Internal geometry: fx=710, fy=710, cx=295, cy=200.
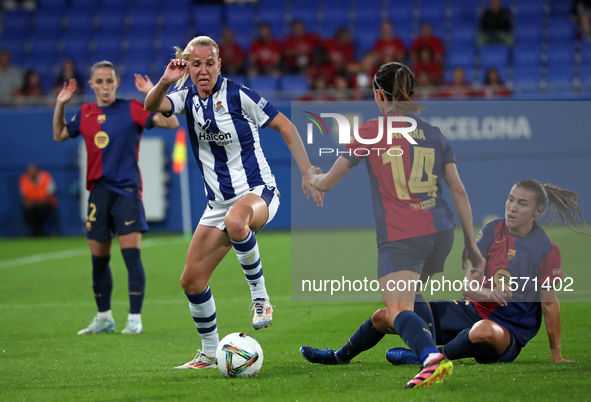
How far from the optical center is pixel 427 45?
15.3 meters

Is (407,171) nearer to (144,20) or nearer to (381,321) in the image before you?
(381,321)

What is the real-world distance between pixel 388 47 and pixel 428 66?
3.44ft

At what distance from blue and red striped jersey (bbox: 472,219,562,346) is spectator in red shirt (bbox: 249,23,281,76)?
11.7 m

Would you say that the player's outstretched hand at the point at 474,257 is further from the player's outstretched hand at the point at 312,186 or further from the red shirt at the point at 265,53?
the red shirt at the point at 265,53

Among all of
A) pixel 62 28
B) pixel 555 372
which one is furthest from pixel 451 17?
pixel 555 372

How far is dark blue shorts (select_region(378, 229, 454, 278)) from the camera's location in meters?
4.01

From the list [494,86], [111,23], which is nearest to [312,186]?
[494,86]

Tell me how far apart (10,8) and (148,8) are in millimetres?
3633

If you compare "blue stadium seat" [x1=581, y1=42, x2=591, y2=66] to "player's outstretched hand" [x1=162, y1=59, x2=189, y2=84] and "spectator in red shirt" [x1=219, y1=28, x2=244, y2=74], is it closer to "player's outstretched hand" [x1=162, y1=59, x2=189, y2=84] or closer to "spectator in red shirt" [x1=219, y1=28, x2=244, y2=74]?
"spectator in red shirt" [x1=219, y1=28, x2=244, y2=74]

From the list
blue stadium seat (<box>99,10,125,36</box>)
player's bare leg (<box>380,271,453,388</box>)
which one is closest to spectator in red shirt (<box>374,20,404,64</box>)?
blue stadium seat (<box>99,10,125,36</box>)

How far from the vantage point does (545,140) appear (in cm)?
702

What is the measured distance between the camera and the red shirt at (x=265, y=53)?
1597cm

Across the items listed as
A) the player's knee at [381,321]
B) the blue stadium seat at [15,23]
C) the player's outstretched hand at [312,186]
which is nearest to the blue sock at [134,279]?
the player's outstretched hand at [312,186]

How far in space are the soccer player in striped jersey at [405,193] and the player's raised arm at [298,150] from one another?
0.41 meters
